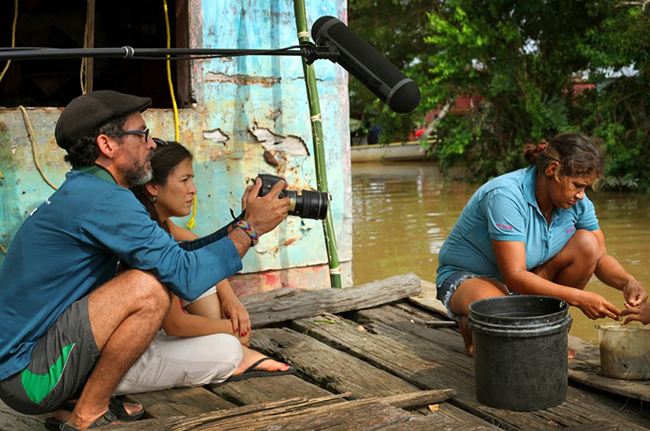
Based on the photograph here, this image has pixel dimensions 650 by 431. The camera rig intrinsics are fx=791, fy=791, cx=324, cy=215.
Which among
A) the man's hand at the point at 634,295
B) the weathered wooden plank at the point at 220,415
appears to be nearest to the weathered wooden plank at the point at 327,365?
the weathered wooden plank at the point at 220,415

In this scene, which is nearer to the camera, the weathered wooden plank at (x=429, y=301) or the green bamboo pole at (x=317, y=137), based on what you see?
the weathered wooden plank at (x=429, y=301)

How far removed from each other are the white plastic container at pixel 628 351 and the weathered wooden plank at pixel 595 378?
3cm

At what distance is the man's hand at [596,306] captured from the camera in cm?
312

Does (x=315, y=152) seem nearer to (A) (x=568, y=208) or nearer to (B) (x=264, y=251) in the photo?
(B) (x=264, y=251)

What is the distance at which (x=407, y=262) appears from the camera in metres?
8.10

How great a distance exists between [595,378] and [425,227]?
700 centimetres

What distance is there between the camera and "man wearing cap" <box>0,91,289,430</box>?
259 cm

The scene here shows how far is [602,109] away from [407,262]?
6.26 meters

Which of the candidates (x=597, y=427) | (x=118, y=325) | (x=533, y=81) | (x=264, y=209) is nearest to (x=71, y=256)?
(x=118, y=325)

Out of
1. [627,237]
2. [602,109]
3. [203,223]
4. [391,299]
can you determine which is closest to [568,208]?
[391,299]

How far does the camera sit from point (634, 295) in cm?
331

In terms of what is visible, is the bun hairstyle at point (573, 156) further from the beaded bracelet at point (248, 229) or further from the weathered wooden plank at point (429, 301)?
the beaded bracelet at point (248, 229)

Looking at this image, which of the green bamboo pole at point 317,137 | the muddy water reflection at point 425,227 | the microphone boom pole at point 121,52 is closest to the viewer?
the microphone boom pole at point 121,52

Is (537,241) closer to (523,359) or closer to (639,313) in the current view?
(639,313)
